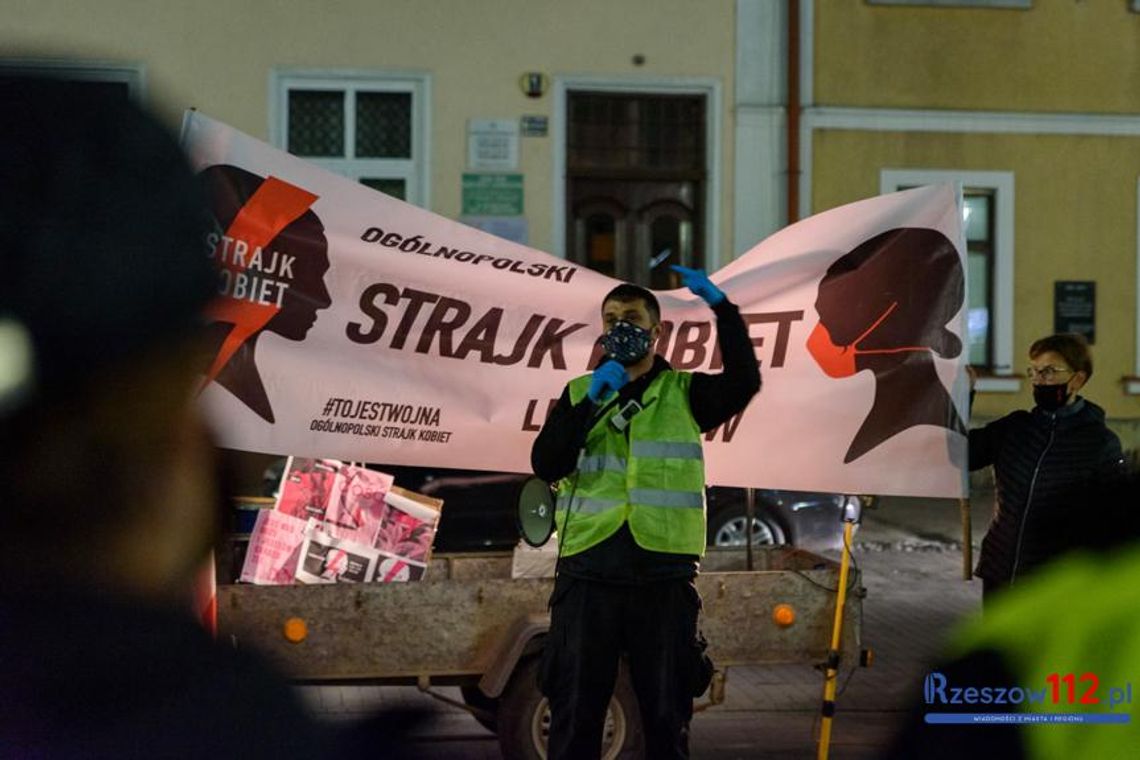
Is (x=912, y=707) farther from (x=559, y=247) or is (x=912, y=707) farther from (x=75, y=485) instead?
(x=559, y=247)

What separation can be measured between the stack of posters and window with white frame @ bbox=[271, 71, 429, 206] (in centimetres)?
1012

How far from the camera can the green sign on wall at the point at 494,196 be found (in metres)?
16.4

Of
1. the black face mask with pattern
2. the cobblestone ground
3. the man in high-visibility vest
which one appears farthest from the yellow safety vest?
the cobblestone ground

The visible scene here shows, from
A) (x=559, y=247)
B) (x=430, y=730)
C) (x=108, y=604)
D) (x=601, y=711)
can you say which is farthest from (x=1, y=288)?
(x=559, y=247)

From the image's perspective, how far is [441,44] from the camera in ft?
53.5

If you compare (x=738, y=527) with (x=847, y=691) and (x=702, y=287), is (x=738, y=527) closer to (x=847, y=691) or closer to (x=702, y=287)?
(x=847, y=691)

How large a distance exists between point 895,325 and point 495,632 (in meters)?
2.01

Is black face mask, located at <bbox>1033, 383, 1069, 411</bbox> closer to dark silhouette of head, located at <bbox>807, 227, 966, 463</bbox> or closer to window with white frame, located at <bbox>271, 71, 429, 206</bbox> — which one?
dark silhouette of head, located at <bbox>807, 227, 966, 463</bbox>

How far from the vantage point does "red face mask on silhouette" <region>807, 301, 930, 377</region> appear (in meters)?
6.22

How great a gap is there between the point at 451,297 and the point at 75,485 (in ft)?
16.4

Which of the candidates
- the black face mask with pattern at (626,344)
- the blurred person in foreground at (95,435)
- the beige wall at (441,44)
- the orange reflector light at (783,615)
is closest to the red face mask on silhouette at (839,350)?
the orange reflector light at (783,615)

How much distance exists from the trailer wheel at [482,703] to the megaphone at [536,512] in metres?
0.93

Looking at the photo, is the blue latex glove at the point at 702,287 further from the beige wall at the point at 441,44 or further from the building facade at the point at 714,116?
the building facade at the point at 714,116

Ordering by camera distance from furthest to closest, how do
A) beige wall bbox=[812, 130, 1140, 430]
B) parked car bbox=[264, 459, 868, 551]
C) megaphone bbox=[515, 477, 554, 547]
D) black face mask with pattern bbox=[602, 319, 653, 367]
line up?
1. beige wall bbox=[812, 130, 1140, 430]
2. parked car bbox=[264, 459, 868, 551]
3. megaphone bbox=[515, 477, 554, 547]
4. black face mask with pattern bbox=[602, 319, 653, 367]
